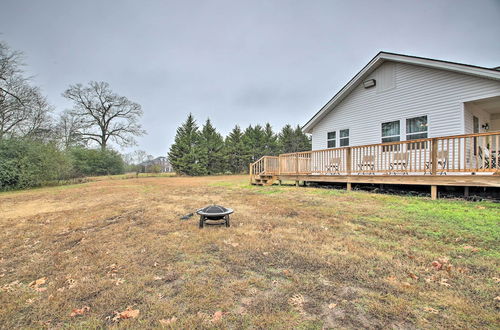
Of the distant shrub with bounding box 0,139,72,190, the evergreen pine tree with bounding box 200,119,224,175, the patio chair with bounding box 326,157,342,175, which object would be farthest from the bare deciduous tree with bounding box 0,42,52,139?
the patio chair with bounding box 326,157,342,175

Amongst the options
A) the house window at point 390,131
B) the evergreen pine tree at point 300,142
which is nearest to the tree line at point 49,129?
the house window at point 390,131

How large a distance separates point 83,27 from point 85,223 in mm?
18391

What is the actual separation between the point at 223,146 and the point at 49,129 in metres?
20.5

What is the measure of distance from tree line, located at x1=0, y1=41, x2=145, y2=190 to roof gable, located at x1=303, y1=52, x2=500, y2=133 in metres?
18.6

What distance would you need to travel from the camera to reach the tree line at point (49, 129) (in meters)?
14.4

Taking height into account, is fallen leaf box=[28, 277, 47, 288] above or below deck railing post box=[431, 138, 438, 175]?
below

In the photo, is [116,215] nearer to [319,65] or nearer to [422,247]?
[422,247]

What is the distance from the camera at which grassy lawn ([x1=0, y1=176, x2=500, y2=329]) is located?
5.69 ft

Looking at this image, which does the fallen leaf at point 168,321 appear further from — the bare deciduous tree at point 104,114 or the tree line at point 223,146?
the bare deciduous tree at point 104,114

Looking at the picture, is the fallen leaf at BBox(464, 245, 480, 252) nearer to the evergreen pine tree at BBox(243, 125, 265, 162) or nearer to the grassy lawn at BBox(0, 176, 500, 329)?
the grassy lawn at BBox(0, 176, 500, 329)

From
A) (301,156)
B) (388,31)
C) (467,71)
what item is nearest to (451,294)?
(467,71)

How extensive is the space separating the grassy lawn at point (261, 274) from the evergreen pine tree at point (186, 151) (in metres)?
27.0

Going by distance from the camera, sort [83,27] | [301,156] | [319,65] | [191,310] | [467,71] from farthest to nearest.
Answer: [319,65] → [83,27] → [301,156] → [467,71] → [191,310]

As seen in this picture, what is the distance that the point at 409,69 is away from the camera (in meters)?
9.10
